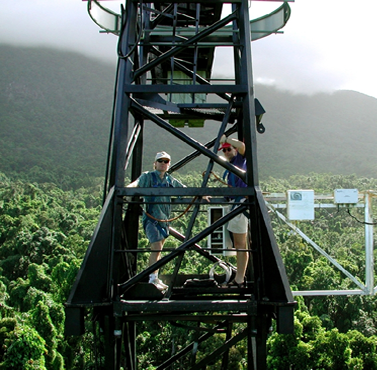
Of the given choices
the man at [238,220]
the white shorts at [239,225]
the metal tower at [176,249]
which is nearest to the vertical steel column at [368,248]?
the metal tower at [176,249]

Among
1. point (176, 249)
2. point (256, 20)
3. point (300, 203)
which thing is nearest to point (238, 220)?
point (176, 249)

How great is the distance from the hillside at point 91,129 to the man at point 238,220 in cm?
10799

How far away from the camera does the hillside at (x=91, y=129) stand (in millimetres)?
133125

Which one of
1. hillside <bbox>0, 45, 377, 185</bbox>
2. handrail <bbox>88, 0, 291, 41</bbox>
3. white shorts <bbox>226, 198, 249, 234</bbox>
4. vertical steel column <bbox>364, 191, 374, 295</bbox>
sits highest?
hillside <bbox>0, 45, 377, 185</bbox>

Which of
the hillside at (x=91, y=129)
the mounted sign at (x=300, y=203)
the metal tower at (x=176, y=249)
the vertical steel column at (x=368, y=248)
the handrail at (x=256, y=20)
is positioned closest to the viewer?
the metal tower at (x=176, y=249)

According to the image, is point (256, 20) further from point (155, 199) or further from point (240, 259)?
point (240, 259)

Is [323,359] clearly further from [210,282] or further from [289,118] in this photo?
[289,118]

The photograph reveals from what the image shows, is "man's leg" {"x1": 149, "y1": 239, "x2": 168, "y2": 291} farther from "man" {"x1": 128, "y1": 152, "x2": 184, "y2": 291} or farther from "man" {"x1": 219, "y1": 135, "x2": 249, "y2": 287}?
"man" {"x1": 219, "y1": 135, "x2": 249, "y2": 287}

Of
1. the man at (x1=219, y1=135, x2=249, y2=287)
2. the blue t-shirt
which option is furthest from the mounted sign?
the blue t-shirt

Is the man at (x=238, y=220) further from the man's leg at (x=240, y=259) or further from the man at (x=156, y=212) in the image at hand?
the man at (x=156, y=212)

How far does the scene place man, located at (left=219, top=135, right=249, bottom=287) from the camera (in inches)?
205

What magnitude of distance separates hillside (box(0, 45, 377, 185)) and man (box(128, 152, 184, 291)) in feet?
354

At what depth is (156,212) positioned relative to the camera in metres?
5.38

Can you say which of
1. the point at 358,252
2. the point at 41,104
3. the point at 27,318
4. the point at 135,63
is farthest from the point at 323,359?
the point at 41,104
